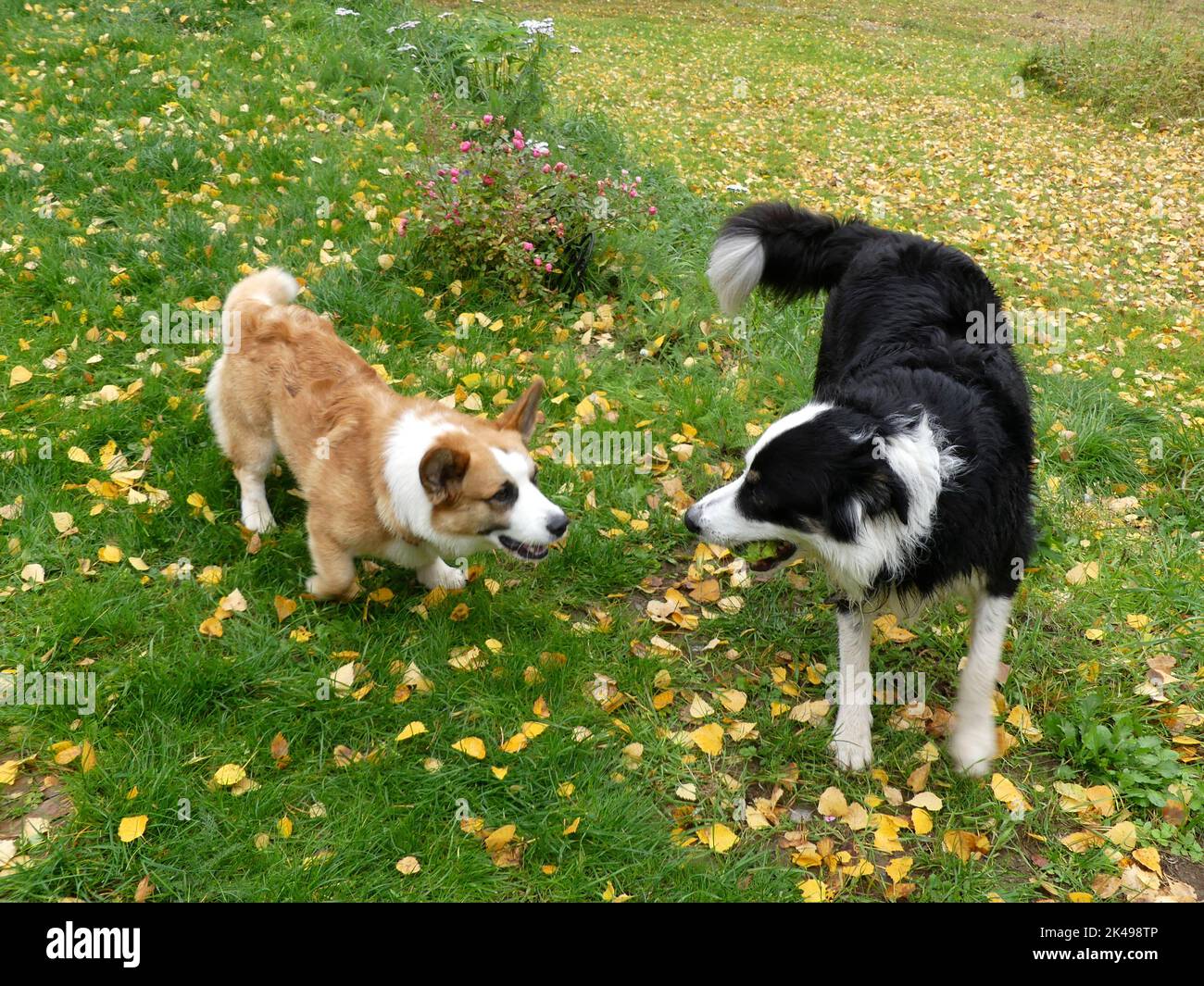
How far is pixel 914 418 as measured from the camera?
2.65 meters

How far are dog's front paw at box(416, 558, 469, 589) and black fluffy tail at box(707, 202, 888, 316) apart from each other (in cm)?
219

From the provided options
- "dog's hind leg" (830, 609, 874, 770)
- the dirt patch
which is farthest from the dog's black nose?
the dirt patch

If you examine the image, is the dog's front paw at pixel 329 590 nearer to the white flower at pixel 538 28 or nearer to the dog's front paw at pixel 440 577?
the dog's front paw at pixel 440 577

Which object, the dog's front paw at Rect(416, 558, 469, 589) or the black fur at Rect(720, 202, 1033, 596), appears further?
the dog's front paw at Rect(416, 558, 469, 589)

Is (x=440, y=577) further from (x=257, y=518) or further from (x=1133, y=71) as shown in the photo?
(x=1133, y=71)

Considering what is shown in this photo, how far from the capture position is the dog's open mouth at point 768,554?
298cm

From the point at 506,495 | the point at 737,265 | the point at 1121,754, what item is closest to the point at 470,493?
the point at 506,495

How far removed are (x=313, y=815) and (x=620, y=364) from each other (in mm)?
3252

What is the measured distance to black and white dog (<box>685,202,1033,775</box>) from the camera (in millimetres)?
2564

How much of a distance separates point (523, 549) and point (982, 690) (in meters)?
1.81

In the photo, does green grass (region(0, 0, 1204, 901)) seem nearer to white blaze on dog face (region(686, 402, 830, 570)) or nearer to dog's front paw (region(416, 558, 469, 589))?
dog's front paw (region(416, 558, 469, 589))

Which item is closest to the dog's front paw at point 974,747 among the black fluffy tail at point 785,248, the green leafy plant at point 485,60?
the black fluffy tail at point 785,248
